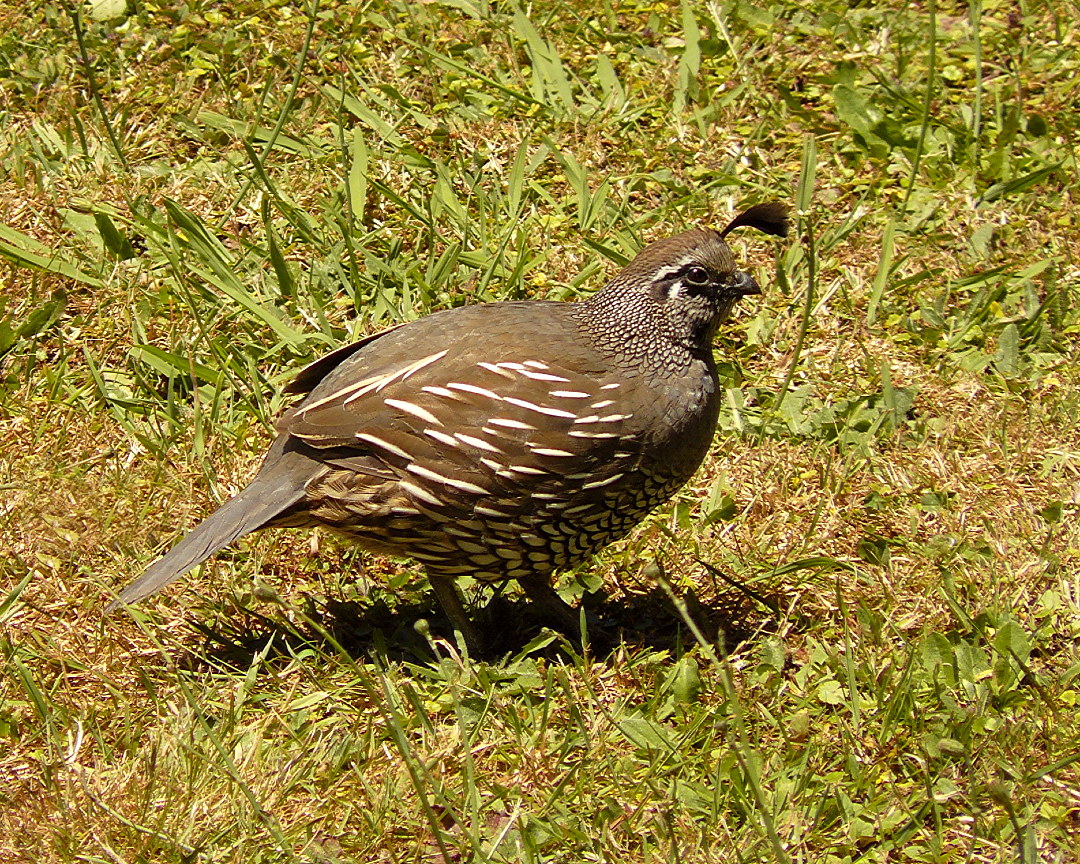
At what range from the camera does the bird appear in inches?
154

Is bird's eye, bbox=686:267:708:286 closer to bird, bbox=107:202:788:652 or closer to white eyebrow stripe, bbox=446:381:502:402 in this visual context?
bird, bbox=107:202:788:652

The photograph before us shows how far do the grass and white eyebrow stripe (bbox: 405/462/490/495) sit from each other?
1.60 feet

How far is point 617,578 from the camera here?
464 centimetres

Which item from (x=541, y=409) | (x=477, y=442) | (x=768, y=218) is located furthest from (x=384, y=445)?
(x=768, y=218)

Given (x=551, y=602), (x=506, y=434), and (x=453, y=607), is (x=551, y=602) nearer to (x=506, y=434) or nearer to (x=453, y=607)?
(x=453, y=607)

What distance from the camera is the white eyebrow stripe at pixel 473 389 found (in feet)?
12.8

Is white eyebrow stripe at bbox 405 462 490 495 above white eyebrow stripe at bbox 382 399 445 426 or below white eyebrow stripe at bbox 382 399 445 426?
below

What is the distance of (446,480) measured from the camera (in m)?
3.90

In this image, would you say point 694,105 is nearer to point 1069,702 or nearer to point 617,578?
point 617,578

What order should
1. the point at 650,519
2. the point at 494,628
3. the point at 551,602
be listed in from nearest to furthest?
1. the point at 551,602
2. the point at 494,628
3. the point at 650,519

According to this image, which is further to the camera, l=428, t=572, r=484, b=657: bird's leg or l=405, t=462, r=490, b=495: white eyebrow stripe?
l=428, t=572, r=484, b=657: bird's leg

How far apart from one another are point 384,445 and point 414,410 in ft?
0.41

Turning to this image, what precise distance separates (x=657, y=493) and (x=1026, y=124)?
3.07 m

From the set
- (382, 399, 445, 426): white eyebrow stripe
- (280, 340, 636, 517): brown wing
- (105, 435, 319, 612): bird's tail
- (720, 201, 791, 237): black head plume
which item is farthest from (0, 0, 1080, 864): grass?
(382, 399, 445, 426): white eyebrow stripe
